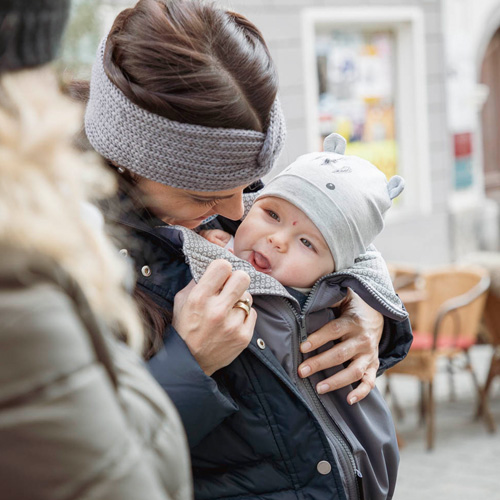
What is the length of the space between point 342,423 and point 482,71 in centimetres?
950

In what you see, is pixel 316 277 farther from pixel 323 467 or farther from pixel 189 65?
pixel 189 65

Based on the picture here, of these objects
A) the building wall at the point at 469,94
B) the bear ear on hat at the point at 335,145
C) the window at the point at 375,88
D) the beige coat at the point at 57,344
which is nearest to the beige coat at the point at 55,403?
the beige coat at the point at 57,344

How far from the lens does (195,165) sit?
55.8 inches

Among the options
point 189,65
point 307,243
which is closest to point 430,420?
point 307,243

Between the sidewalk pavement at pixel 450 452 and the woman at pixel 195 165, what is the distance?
10.6 feet

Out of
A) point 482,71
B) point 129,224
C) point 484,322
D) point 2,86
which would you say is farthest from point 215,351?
point 482,71

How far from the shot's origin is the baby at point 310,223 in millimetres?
1664

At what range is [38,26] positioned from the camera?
0.74 meters

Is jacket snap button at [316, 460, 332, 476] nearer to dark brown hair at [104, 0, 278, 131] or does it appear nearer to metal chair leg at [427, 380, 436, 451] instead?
dark brown hair at [104, 0, 278, 131]

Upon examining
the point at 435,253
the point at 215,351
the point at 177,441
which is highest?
the point at 177,441

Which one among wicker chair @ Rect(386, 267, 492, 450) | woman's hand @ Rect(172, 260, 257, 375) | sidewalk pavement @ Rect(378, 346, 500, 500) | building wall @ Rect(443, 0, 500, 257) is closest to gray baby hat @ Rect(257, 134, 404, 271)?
woman's hand @ Rect(172, 260, 257, 375)

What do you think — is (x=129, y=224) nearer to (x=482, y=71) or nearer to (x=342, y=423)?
(x=342, y=423)

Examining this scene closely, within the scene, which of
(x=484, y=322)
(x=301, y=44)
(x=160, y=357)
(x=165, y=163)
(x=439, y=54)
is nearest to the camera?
(x=160, y=357)

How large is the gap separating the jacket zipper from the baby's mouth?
0.14 metres
